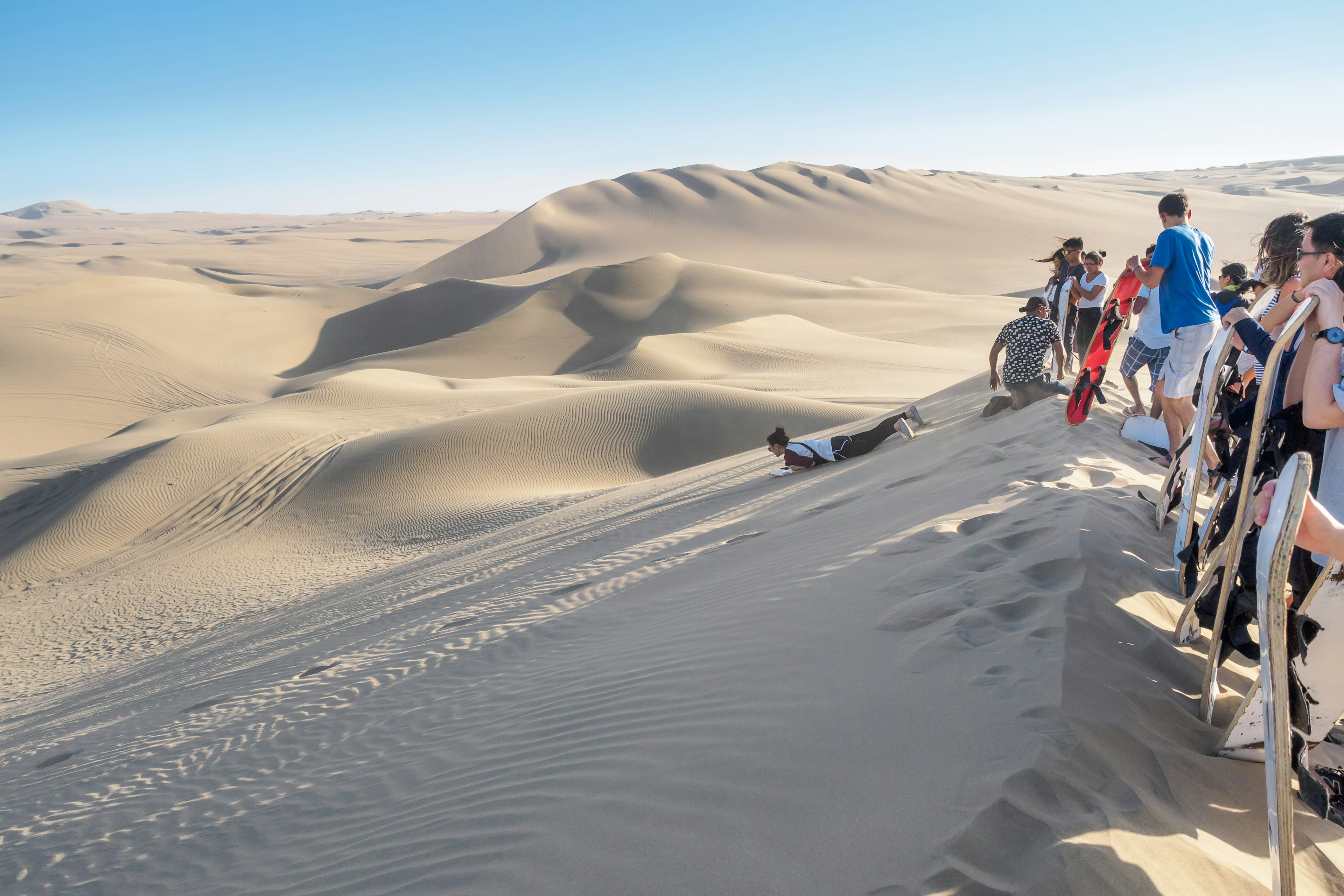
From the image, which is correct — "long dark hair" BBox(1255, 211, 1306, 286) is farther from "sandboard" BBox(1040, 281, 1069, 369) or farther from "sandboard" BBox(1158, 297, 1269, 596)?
"sandboard" BBox(1040, 281, 1069, 369)

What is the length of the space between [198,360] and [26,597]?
19493 millimetres

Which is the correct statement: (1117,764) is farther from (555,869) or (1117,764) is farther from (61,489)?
(61,489)

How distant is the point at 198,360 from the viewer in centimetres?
2855

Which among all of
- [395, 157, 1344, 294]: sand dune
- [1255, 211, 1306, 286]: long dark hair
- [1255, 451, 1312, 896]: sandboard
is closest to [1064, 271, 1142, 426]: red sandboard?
[1255, 211, 1306, 286]: long dark hair

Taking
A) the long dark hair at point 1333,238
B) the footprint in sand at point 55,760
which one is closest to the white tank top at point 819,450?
the long dark hair at point 1333,238

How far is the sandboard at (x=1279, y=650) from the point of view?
6.29 ft

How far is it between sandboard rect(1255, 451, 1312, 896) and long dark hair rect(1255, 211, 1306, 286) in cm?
184

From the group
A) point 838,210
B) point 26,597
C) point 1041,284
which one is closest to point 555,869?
point 26,597

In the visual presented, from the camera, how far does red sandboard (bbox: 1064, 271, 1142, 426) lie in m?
6.70

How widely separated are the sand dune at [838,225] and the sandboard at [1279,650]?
40.7 meters

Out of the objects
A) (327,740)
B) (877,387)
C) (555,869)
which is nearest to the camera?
(555,869)

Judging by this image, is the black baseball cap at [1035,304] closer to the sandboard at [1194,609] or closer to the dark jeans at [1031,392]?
the dark jeans at [1031,392]

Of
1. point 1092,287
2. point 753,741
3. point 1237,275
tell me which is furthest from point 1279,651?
point 1092,287

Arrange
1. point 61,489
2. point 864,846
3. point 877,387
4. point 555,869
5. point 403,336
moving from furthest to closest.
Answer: point 403,336, point 877,387, point 61,489, point 555,869, point 864,846
